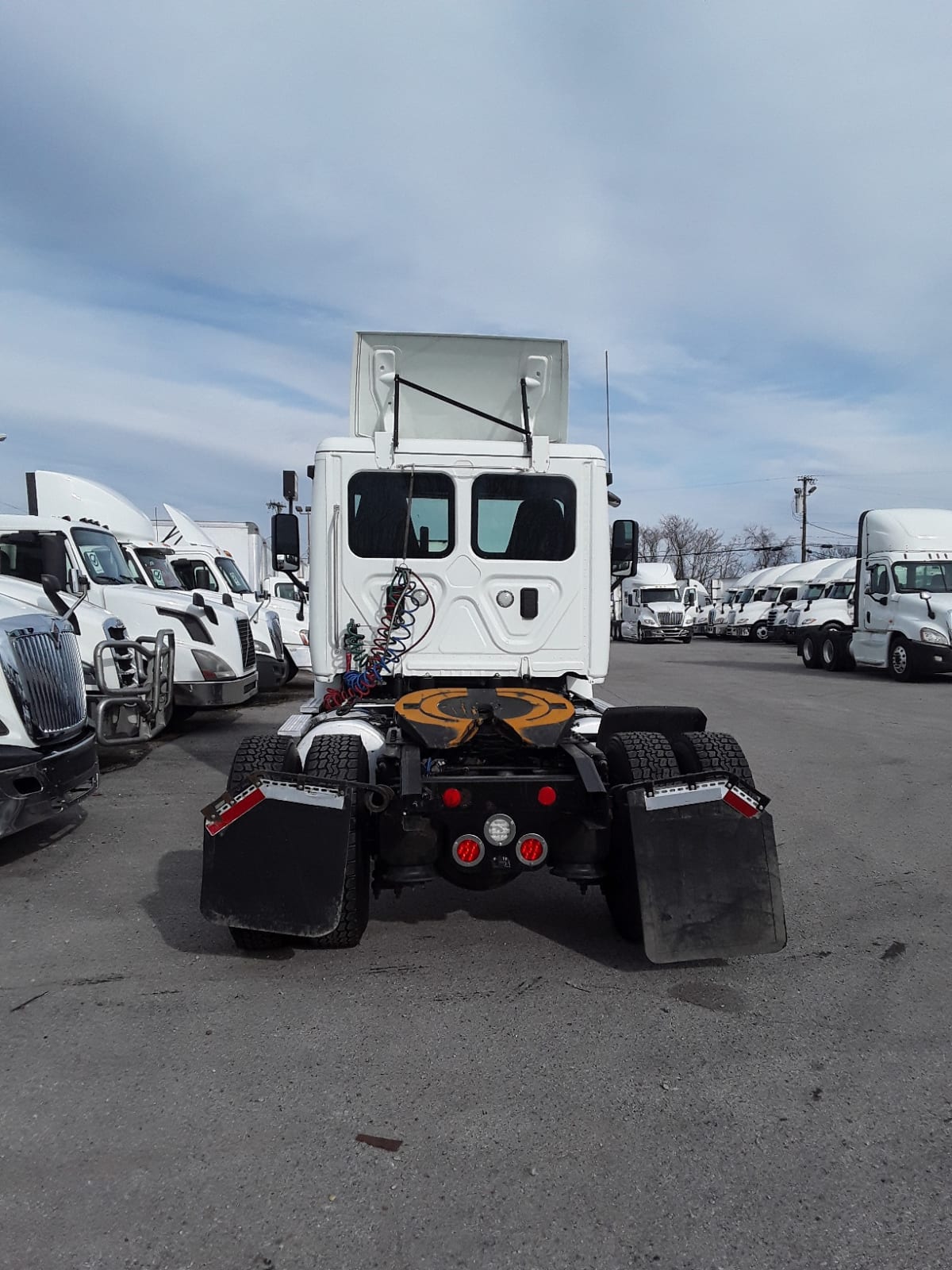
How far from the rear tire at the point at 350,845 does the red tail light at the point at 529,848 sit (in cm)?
73

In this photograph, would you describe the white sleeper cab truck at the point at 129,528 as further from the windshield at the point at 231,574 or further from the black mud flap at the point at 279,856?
the black mud flap at the point at 279,856

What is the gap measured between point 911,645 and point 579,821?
646 inches

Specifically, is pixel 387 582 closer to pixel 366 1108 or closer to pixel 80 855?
pixel 80 855

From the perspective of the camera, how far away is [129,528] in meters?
12.2

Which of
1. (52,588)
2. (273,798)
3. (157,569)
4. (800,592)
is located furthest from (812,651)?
(273,798)

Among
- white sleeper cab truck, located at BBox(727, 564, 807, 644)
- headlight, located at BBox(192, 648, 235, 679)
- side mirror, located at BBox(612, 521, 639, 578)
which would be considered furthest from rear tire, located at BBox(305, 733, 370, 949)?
white sleeper cab truck, located at BBox(727, 564, 807, 644)

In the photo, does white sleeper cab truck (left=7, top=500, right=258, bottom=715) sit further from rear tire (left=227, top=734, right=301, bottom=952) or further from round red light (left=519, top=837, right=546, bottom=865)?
round red light (left=519, top=837, right=546, bottom=865)

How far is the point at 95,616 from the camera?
9516 millimetres

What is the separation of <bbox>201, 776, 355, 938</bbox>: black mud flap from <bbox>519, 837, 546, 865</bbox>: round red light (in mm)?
795

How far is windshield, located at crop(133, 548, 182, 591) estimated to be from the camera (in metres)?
12.3

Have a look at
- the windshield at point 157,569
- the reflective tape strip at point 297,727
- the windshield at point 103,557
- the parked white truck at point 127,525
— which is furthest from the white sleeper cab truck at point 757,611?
the reflective tape strip at point 297,727

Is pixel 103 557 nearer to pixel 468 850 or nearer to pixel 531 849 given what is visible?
pixel 468 850

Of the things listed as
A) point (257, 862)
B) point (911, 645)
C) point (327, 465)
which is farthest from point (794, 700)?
point (257, 862)

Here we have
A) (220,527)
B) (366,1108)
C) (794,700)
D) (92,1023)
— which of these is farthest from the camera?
(220,527)
